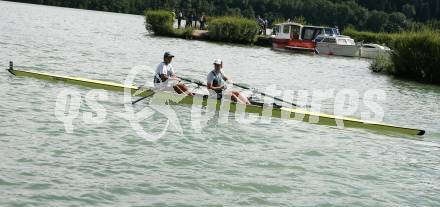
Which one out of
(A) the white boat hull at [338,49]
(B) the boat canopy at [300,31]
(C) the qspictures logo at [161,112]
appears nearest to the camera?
(C) the qspictures logo at [161,112]

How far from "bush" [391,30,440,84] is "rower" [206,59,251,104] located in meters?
20.6

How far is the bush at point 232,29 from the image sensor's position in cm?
5569

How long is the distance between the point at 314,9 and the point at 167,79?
420 ft

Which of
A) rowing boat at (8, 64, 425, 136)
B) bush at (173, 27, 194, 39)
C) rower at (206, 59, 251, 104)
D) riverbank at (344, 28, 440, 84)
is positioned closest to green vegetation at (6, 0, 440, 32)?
bush at (173, 27, 194, 39)

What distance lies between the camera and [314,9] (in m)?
142

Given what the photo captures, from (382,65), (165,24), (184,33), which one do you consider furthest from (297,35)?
(382,65)

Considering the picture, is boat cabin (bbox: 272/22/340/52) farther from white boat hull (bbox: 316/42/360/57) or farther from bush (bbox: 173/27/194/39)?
bush (bbox: 173/27/194/39)

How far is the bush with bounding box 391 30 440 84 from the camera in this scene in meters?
34.9

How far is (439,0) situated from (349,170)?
157951 mm

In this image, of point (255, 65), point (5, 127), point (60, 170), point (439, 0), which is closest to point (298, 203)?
point (60, 170)

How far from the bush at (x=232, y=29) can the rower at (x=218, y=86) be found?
37589 millimetres

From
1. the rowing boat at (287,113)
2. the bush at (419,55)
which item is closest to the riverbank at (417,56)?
the bush at (419,55)

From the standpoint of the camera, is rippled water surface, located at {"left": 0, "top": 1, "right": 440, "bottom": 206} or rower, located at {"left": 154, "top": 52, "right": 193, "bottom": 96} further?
rower, located at {"left": 154, "top": 52, "right": 193, "bottom": 96}

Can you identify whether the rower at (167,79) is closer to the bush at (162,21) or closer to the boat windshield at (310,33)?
the boat windshield at (310,33)
